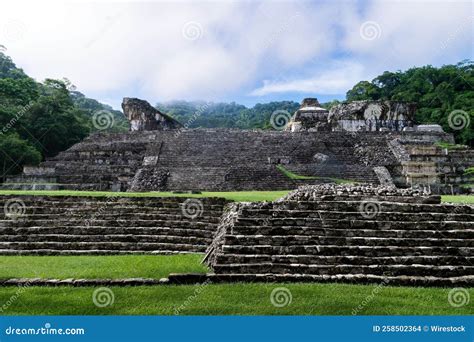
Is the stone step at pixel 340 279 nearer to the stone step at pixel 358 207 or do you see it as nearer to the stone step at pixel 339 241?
the stone step at pixel 339 241

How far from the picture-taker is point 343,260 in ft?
21.1

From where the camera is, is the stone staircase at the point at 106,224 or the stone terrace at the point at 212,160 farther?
the stone terrace at the point at 212,160

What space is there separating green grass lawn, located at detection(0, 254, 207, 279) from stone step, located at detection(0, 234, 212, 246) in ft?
2.43

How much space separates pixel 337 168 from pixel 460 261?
12.4m

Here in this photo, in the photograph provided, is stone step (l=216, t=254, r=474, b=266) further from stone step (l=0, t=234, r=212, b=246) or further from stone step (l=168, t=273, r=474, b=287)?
stone step (l=0, t=234, r=212, b=246)

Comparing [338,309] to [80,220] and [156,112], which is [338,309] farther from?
[156,112]

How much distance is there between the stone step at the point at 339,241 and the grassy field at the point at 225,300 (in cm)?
112

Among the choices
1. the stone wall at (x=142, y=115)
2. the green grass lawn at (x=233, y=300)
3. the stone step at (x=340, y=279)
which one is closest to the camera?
the green grass lawn at (x=233, y=300)

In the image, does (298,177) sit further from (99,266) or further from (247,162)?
(99,266)

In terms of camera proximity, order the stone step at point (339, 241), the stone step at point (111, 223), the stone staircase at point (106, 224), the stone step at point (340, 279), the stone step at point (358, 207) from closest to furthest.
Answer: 1. the stone step at point (340, 279)
2. the stone step at point (339, 241)
3. the stone step at point (358, 207)
4. the stone staircase at point (106, 224)
5. the stone step at point (111, 223)

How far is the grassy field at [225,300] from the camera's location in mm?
4793

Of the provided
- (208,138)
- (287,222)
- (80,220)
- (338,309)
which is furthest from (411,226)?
(208,138)

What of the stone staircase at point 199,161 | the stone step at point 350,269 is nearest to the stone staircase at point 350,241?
the stone step at point 350,269

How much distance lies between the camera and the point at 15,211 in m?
10.1
